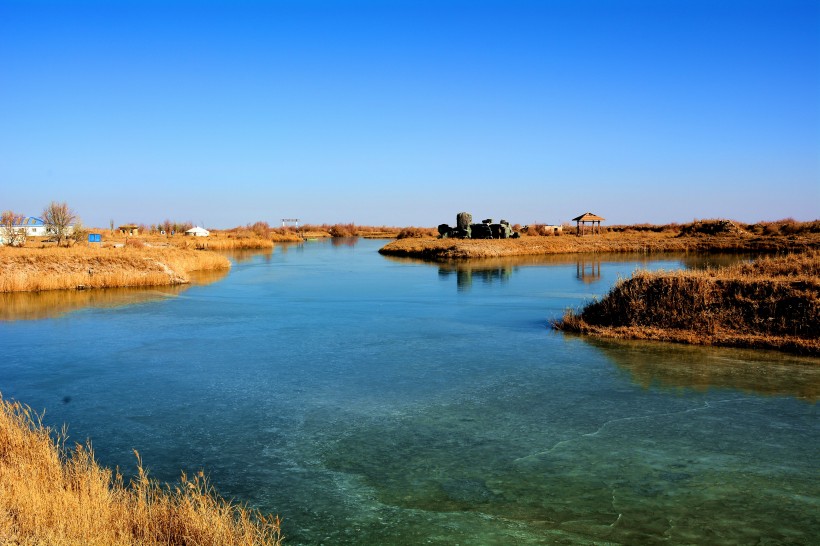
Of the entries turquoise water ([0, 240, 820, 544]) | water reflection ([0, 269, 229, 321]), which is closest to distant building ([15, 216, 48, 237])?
water reflection ([0, 269, 229, 321])

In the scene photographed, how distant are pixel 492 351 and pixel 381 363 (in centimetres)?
264

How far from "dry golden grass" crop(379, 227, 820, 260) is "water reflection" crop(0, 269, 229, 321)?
82.2 feet

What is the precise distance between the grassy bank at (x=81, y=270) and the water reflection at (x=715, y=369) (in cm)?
2225

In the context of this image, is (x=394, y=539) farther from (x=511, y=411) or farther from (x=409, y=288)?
(x=409, y=288)

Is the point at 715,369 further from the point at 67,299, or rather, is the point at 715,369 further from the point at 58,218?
the point at 58,218

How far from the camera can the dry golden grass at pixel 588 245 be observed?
48781 millimetres

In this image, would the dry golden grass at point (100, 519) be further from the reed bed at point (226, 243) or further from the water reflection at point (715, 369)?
the reed bed at point (226, 243)

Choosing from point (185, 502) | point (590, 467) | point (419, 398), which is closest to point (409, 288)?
point (419, 398)

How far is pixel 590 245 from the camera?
2122 inches

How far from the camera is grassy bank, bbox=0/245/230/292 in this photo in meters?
27.0

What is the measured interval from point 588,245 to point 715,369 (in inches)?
1693

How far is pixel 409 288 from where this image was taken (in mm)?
28266

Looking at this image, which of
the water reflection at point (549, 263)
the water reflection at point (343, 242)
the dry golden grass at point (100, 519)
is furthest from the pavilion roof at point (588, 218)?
the dry golden grass at point (100, 519)

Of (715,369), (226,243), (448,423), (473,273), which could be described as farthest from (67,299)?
(226,243)
